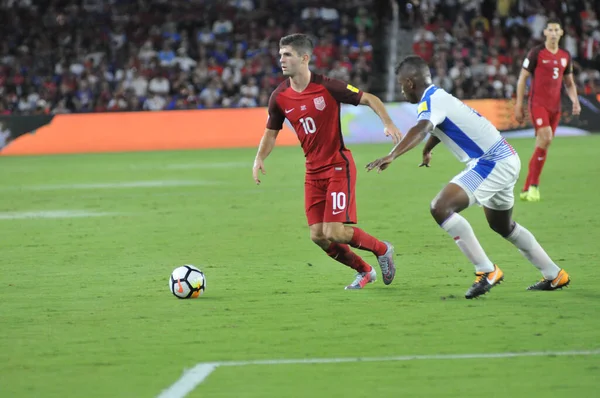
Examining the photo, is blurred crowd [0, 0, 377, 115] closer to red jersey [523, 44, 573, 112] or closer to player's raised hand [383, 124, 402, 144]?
red jersey [523, 44, 573, 112]

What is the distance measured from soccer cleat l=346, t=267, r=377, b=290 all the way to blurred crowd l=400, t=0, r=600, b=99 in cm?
2092

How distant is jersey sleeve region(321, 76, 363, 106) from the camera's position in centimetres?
814

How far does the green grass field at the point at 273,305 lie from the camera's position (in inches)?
214

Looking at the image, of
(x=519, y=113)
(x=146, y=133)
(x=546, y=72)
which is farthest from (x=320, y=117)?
(x=146, y=133)

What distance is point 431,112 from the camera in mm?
7414

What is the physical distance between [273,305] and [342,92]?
1743 mm

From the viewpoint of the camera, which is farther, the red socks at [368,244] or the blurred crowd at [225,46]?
the blurred crowd at [225,46]

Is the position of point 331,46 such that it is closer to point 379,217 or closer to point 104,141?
point 104,141

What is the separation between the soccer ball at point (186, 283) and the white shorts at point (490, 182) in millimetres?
2050

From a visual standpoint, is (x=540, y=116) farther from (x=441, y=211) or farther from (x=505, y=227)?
(x=441, y=211)

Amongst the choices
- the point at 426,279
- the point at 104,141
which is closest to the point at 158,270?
the point at 426,279

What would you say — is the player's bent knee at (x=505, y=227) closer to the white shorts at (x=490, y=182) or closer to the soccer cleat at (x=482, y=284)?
the white shorts at (x=490, y=182)

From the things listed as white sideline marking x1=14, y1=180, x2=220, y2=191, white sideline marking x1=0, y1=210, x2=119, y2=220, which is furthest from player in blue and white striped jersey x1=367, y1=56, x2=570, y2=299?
white sideline marking x1=14, y1=180, x2=220, y2=191

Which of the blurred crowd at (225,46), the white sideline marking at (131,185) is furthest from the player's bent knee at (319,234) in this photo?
the blurred crowd at (225,46)
